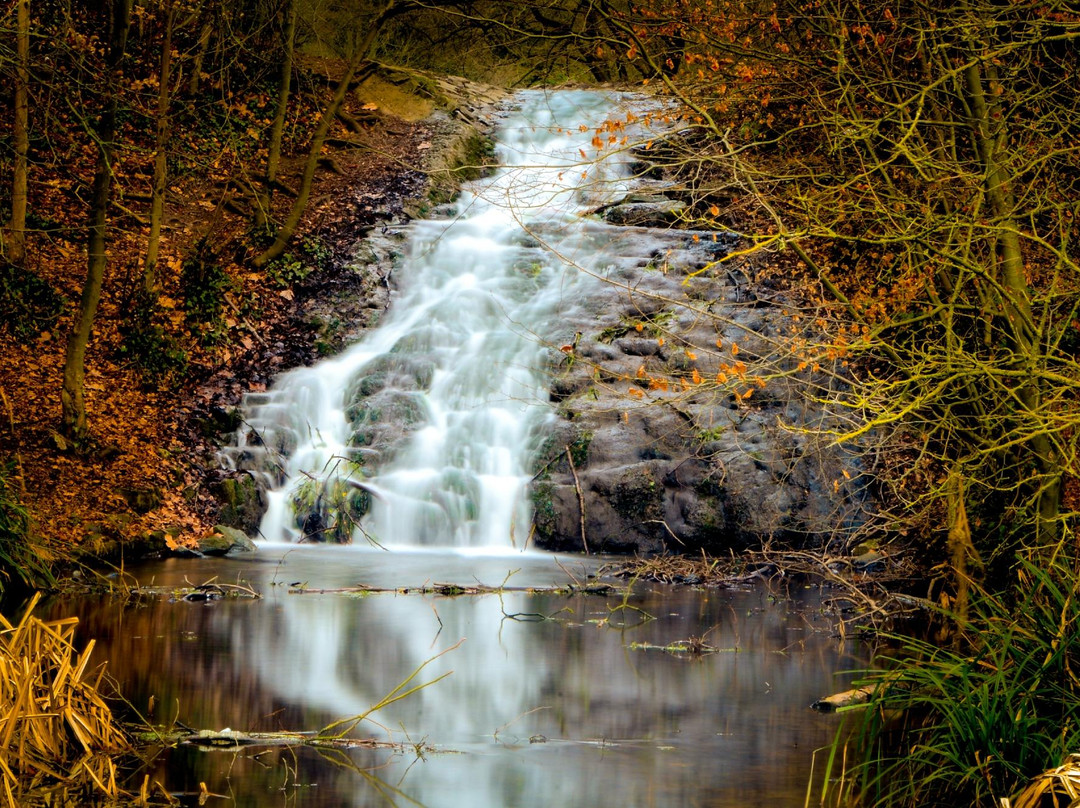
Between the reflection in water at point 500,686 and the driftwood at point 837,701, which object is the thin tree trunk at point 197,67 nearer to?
the reflection in water at point 500,686

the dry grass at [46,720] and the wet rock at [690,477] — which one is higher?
the wet rock at [690,477]

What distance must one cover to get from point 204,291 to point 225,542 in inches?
192

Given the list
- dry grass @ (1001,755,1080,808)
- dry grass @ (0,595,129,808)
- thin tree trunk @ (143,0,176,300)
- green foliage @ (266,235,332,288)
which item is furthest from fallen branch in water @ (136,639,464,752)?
green foliage @ (266,235,332,288)

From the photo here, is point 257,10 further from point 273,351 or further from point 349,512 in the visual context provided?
point 349,512

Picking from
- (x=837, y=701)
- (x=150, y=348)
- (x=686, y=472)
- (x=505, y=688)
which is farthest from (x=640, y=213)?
(x=837, y=701)

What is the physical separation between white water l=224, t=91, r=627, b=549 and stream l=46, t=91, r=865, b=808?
0.04 metres

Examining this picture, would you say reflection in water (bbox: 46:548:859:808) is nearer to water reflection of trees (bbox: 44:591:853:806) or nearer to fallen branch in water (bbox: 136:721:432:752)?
water reflection of trees (bbox: 44:591:853:806)

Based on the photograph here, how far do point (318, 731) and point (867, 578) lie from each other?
5068 mm

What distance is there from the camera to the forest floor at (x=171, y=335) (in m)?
12.4

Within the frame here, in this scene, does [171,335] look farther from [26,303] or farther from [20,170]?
[20,170]

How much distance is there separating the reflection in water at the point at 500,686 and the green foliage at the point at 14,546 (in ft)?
1.87

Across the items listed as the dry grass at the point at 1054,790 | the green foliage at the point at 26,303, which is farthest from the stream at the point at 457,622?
the green foliage at the point at 26,303

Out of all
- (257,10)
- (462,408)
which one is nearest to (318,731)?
(462,408)

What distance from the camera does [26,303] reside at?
14352mm
